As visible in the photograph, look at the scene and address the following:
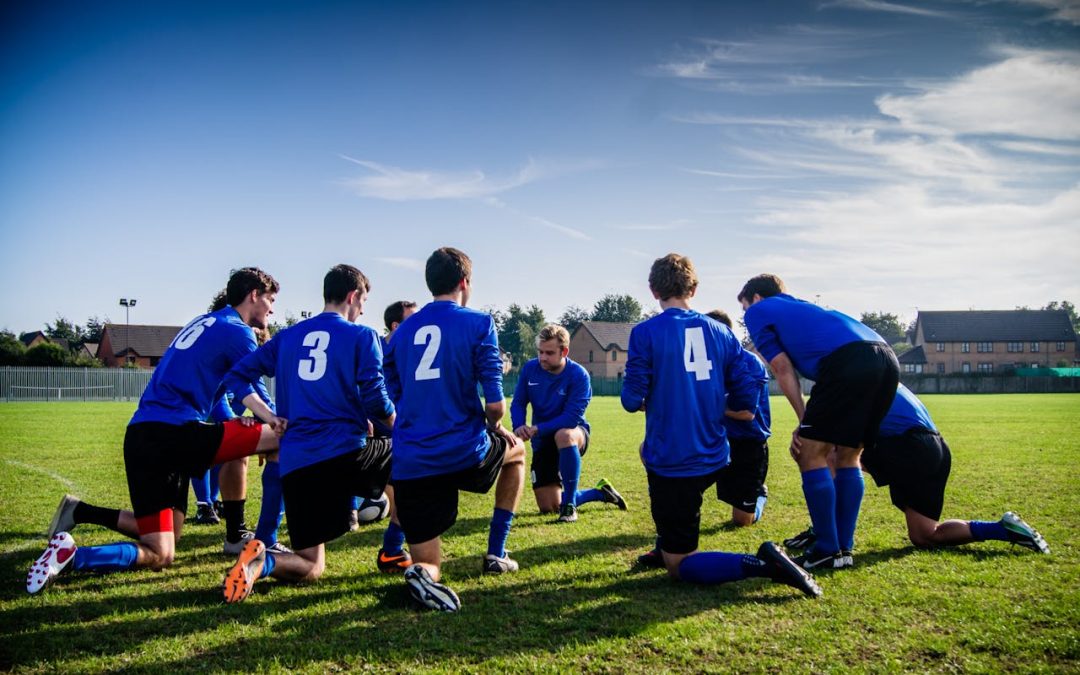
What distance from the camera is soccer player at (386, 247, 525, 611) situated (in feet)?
15.1

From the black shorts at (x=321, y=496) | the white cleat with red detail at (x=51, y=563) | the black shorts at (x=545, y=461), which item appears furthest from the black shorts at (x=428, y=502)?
the black shorts at (x=545, y=461)

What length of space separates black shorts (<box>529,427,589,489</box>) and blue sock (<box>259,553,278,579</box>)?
11.8 feet

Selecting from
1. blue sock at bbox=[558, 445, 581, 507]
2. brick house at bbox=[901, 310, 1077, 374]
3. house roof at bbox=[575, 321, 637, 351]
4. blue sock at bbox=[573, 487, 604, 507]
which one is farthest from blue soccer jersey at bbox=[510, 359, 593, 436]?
brick house at bbox=[901, 310, 1077, 374]

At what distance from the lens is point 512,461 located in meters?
5.22

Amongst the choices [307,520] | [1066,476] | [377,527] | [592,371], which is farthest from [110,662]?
[592,371]

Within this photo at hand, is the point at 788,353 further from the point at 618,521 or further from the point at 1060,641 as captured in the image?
the point at 618,521

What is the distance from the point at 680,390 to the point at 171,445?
3755 mm

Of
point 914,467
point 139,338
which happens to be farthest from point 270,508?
point 139,338

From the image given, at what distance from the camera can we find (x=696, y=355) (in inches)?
193

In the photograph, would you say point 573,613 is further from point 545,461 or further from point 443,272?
point 545,461

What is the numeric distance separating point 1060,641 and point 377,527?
5693mm

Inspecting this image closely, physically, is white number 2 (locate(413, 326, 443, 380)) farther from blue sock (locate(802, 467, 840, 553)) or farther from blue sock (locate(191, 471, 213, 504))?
blue sock (locate(191, 471, 213, 504))

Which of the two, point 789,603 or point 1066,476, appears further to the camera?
point 1066,476

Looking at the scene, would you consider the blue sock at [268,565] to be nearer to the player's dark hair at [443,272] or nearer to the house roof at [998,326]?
the player's dark hair at [443,272]
